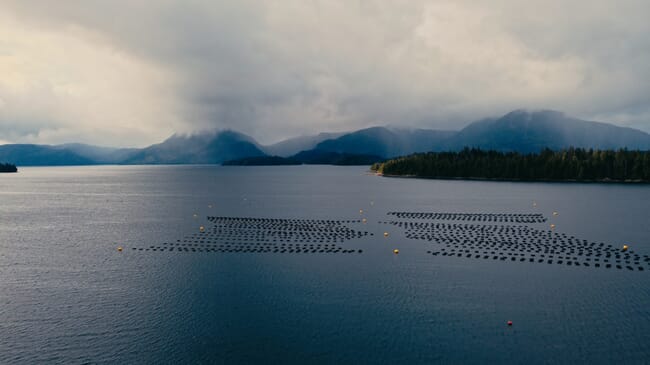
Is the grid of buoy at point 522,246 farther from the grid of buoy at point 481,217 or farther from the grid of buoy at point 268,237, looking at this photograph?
the grid of buoy at point 268,237

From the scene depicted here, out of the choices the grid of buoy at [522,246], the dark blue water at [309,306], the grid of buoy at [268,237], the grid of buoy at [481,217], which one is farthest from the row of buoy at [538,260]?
the grid of buoy at [481,217]

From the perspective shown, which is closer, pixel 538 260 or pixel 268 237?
pixel 538 260

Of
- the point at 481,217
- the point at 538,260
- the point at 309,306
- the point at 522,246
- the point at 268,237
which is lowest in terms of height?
the point at 309,306

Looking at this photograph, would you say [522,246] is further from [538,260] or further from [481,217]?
[481,217]

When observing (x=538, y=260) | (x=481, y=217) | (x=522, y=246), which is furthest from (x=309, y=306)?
(x=481, y=217)

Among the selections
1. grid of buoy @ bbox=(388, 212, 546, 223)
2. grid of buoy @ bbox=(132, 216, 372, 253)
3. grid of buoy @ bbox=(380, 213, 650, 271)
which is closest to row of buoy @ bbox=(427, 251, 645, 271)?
grid of buoy @ bbox=(380, 213, 650, 271)
